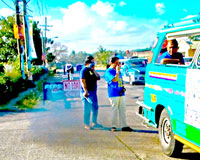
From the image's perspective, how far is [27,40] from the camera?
20.0m

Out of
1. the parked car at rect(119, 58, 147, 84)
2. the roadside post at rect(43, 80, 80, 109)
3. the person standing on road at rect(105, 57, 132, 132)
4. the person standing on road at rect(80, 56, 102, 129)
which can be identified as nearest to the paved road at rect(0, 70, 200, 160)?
the person standing on road at rect(80, 56, 102, 129)

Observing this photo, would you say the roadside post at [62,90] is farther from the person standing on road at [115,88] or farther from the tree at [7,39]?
the tree at [7,39]

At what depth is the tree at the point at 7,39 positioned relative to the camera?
43459 millimetres

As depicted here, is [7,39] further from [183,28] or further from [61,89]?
[183,28]

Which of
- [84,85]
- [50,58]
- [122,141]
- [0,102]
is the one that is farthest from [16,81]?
[50,58]

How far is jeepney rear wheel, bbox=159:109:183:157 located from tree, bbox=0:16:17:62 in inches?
1594

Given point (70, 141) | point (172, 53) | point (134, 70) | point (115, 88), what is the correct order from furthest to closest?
point (134, 70)
point (115, 88)
point (70, 141)
point (172, 53)

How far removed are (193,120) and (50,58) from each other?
67963mm

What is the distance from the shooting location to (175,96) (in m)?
4.87

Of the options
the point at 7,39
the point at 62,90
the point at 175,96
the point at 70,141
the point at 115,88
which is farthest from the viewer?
the point at 7,39

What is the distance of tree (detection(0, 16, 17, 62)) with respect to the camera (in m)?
43.5

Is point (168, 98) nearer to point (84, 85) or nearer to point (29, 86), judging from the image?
point (84, 85)

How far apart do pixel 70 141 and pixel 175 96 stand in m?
2.73

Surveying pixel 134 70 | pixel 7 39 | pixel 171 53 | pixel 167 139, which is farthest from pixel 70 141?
pixel 7 39
